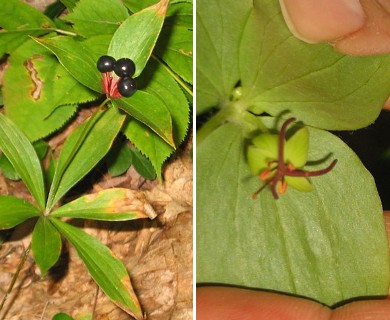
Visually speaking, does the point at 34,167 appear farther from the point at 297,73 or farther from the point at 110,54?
the point at 297,73

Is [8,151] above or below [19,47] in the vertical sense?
below

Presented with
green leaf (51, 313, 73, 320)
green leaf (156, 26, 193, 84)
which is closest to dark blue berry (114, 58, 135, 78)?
green leaf (156, 26, 193, 84)

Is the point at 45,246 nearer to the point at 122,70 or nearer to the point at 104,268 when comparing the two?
the point at 104,268

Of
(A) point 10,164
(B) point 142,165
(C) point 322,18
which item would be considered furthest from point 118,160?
(C) point 322,18

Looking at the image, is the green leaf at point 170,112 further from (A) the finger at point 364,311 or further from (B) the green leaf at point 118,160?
(A) the finger at point 364,311

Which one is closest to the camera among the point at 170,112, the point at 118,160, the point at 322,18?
the point at 322,18

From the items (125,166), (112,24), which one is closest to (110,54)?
(112,24)

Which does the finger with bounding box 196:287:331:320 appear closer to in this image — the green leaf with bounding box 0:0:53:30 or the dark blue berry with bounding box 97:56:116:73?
the dark blue berry with bounding box 97:56:116:73
